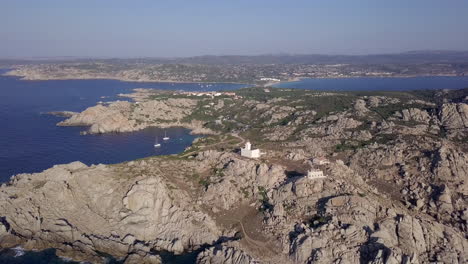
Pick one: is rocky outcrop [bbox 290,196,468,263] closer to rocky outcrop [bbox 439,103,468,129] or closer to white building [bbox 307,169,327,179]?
white building [bbox 307,169,327,179]

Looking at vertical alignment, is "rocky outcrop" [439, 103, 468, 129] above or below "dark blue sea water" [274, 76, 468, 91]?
above

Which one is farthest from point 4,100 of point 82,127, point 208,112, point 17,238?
point 17,238

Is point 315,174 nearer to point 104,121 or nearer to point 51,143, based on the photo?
point 51,143

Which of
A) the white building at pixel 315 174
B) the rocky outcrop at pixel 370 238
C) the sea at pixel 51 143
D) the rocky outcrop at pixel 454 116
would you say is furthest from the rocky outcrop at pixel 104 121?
the rocky outcrop at pixel 454 116

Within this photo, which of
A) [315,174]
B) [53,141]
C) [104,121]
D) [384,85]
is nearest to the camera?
[315,174]

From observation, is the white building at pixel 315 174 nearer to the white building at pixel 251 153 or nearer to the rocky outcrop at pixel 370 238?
the rocky outcrop at pixel 370 238

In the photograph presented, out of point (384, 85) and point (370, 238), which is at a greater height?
point (384, 85)

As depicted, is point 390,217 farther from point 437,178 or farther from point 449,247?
point 437,178

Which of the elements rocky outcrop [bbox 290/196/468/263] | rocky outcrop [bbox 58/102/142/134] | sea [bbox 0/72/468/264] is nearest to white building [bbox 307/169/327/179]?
rocky outcrop [bbox 290/196/468/263]

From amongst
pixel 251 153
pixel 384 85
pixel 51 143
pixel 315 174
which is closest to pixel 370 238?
pixel 315 174

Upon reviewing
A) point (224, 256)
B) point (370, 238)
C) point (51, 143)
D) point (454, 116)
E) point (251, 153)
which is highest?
point (454, 116)

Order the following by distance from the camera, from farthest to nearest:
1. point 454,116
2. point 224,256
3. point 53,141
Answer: point 53,141 < point 454,116 < point 224,256
